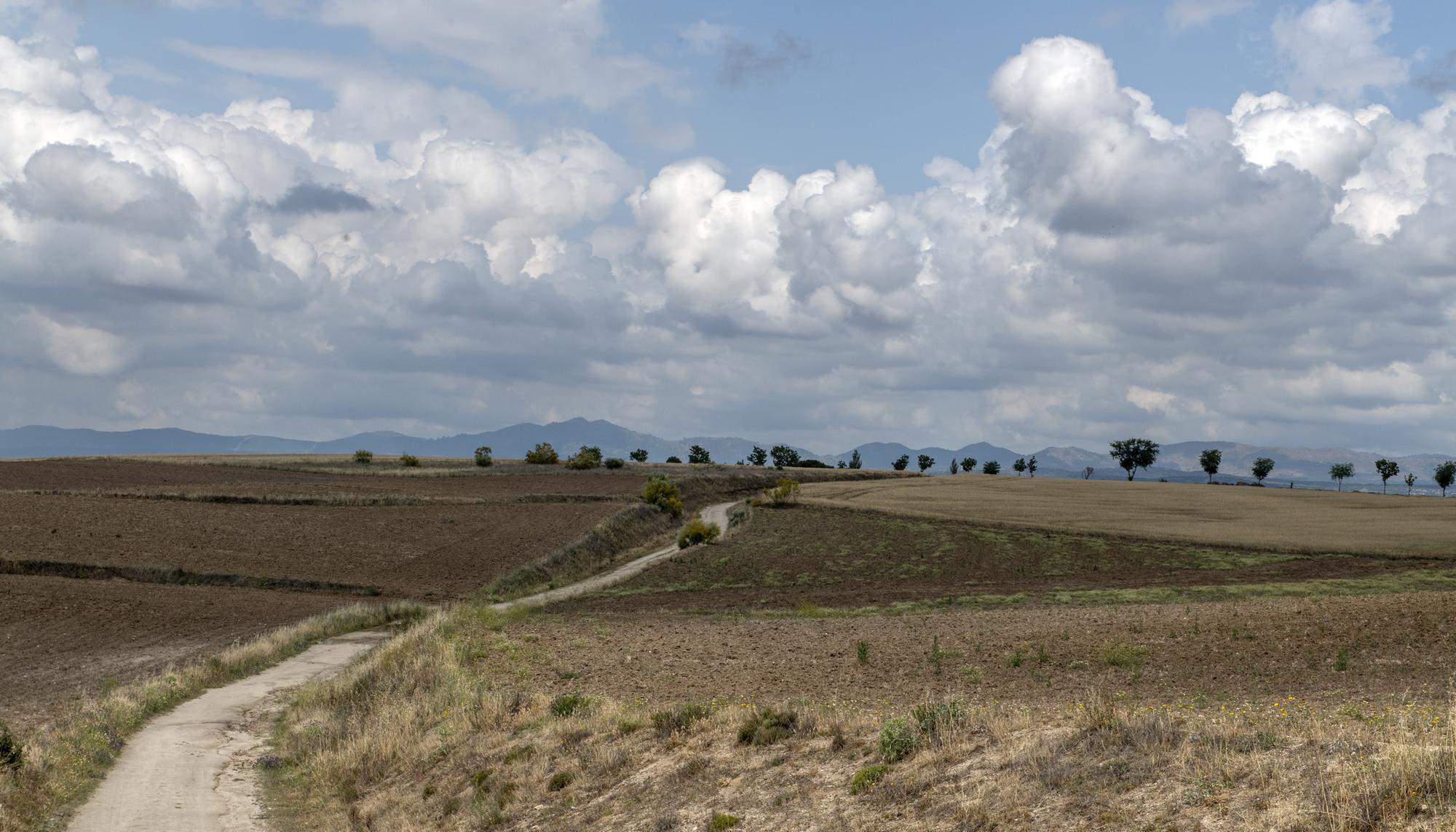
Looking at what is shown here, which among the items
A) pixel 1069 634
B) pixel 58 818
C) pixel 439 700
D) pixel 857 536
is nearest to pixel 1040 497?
pixel 857 536

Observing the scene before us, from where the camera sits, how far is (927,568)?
207 ft

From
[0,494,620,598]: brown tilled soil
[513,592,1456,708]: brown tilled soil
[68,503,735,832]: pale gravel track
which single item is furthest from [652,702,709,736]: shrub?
[0,494,620,598]: brown tilled soil

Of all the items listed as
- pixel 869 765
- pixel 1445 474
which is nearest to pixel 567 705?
pixel 869 765

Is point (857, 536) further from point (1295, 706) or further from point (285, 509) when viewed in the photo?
point (1295, 706)

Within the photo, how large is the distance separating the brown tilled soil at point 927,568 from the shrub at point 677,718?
31485 mm

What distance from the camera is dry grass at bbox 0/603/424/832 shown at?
18.8m

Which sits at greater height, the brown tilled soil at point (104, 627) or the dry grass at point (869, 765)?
the dry grass at point (869, 765)

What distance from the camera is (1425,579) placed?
5091 cm

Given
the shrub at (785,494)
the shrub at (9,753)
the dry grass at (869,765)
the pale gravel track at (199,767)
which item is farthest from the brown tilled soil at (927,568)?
the shrub at (9,753)

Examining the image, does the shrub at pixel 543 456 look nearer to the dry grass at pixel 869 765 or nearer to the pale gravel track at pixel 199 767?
the pale gravel track at pixel 199 767

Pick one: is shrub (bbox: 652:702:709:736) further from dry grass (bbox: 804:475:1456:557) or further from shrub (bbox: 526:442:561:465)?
shrub (bbox: 526:442:561:465)

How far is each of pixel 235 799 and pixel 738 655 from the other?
47.8ft

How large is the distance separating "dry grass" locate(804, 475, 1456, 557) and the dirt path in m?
24.3

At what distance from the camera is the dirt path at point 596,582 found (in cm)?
5506
